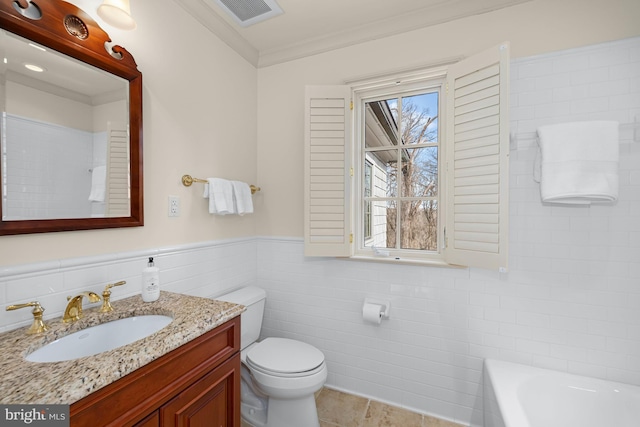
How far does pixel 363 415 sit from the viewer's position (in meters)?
1.84

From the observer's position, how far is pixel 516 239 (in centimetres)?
164

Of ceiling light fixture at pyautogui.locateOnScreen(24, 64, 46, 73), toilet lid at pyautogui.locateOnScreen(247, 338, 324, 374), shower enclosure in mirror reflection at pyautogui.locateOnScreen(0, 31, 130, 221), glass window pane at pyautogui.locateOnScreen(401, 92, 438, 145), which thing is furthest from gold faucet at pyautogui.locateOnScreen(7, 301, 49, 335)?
glass window pane at pyautogui.locateOnScreen(401, 92, 438, 145)

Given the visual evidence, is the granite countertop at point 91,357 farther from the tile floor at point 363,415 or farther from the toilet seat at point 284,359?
the tile floor at point 363,415

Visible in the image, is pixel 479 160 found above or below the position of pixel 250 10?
below

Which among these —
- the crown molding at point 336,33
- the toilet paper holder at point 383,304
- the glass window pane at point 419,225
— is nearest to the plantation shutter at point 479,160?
the glass window pane at point 419,225

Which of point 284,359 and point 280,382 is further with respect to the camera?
point 284,359

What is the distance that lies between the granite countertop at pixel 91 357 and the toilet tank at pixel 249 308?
2.06 feet

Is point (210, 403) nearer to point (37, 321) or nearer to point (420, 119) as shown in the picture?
point (37, 321)

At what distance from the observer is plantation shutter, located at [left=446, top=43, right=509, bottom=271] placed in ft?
4.92

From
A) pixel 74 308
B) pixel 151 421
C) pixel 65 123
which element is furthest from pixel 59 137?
pixel 151 421

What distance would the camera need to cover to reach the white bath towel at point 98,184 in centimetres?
126

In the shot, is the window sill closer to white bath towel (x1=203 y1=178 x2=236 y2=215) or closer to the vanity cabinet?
white bath towel (x1=203 y1=178 x2=236 y2=215)

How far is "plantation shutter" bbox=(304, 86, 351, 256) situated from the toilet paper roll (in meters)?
0.38

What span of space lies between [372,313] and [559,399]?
100 centimetres
